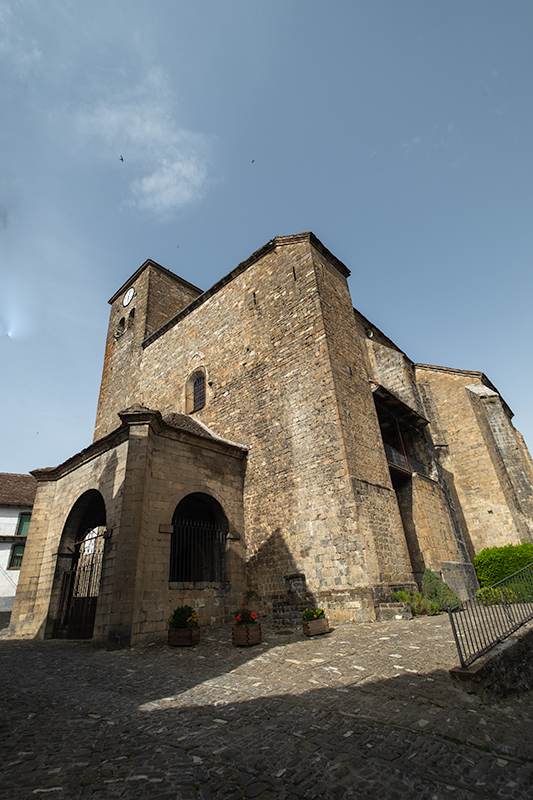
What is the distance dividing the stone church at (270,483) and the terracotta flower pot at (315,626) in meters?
0.79

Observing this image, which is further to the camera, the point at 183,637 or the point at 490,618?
the point at 183,637

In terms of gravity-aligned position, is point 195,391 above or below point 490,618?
above

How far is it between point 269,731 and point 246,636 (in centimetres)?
433

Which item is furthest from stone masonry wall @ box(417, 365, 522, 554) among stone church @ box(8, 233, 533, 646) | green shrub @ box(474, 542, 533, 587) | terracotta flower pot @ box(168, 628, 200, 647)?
terracotta flower pot @ box(168, 628, 200, 647)

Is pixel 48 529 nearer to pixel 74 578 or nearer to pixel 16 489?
pixel 74 578

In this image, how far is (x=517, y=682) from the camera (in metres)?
5.16

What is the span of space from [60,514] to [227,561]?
5286 mm

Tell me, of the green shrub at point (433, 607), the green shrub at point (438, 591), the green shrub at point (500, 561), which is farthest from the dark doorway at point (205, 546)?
the green shrub at point (500, 561)

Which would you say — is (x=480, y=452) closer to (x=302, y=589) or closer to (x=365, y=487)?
(x=365, y=487)

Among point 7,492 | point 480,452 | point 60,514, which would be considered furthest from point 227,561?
point 7,492

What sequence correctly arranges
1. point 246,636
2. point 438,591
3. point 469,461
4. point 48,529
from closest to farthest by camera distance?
point 246,636
point 438,591
point 48,529
point 469,461

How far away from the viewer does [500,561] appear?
1368 cm

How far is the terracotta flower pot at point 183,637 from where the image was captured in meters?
7.78

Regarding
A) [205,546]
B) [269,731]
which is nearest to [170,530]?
[205,546]
